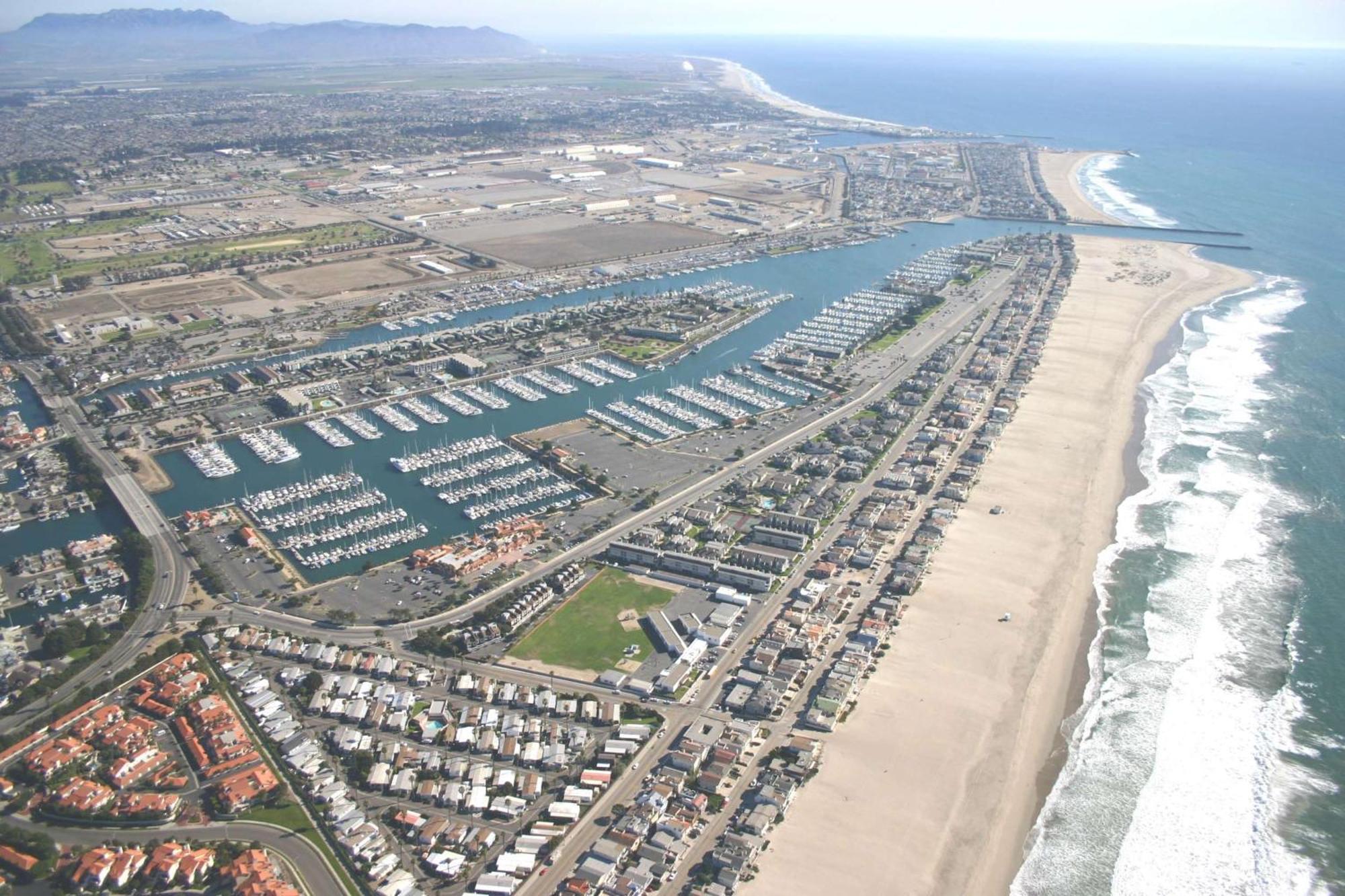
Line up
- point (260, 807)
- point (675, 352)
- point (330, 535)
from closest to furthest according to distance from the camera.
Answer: point (260, 807)
point (330, 535)
point (675, 352)

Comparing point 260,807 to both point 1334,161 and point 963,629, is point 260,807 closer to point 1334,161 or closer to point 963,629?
point 963,629

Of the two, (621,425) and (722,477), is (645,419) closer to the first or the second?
(621,425)

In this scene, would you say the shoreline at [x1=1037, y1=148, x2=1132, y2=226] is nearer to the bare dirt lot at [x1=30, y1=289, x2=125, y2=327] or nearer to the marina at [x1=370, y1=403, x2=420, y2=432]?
the marina at [x1=370, y1=403, x2=420, y2=432]

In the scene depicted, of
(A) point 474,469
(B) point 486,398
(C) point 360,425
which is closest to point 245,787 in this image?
(A) point 474,469

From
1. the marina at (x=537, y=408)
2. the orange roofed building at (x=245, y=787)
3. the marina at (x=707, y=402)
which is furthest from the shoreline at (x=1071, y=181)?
the orange roofed building at (x=245, y=787)

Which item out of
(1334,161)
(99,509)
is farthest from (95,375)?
(1334,161)

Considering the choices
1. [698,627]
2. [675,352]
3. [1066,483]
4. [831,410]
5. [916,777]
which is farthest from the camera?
[675,352]

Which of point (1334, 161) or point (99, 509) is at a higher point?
point (1334, 161)
